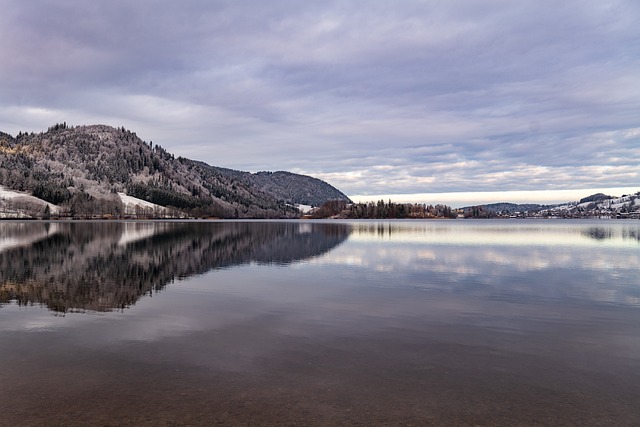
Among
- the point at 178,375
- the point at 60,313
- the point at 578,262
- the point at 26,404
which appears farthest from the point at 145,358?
the point at 578,262

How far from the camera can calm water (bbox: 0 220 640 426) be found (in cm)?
1292

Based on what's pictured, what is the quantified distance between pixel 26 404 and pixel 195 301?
17.1 metres

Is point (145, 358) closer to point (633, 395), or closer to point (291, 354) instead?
point (291, 354)

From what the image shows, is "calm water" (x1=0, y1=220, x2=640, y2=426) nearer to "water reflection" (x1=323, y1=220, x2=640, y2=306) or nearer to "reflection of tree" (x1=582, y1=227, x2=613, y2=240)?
"water reflection" (x1=323, y1=220, x2=640, y2=306)

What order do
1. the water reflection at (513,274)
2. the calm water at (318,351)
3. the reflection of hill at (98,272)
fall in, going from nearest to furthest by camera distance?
the calm water at (318,351), the reflection of hill at (98,272), the water reflection at (513,274)

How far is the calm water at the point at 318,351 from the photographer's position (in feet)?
42.4

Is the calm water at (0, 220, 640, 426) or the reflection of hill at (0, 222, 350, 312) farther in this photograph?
the reflection of hill at (0, 222, 350, 312)

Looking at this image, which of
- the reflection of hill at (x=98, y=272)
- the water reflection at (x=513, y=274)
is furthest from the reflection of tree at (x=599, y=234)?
the reflection of hill at (x=98, y=272)

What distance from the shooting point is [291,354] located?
18109 mm

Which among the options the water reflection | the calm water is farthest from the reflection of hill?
the water reflection

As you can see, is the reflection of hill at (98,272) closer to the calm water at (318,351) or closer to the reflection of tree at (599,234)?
the calm water at (318,351)

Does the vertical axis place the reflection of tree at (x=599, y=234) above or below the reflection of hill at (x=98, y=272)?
below

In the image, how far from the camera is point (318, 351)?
18562mm

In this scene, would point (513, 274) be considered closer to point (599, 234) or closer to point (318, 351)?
point (318, 351)
